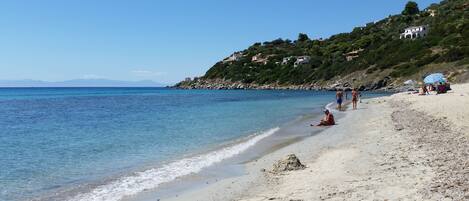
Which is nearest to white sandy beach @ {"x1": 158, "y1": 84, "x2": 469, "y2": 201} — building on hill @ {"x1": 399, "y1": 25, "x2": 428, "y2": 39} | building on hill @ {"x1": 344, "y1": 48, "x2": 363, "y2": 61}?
building on hill @ {"x1": 344, "y1": 48, "x2": 363, "y2": 61}

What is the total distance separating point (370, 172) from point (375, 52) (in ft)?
345

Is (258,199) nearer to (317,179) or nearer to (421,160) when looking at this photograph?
(317,179)

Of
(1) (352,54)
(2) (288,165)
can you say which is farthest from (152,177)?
(1) (352,54)

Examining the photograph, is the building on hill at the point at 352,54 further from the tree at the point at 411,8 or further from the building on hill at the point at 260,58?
the tree at the point at 411,8

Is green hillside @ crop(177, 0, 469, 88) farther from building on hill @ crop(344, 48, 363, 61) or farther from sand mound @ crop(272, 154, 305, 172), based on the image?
sand mound @ crop(272, 154, 305, 172)

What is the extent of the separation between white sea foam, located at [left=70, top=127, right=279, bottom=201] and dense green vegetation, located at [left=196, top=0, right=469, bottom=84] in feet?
234

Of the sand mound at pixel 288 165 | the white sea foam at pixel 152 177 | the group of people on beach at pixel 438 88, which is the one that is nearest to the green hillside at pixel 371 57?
the group of people on beach at pixel 438 88

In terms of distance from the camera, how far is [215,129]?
29.5 m

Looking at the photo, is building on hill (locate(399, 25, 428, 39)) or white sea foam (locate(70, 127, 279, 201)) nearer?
white sea foam (locate(70, 127, 279, 201))

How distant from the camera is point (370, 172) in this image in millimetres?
11516

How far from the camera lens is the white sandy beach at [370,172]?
9.23 metres

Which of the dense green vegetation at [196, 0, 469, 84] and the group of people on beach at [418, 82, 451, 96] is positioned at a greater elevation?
the dense green vegetation at [196, 0, 469, 84]

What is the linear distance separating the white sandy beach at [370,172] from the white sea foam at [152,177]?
169 cm

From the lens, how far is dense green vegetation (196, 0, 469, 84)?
93062mm
